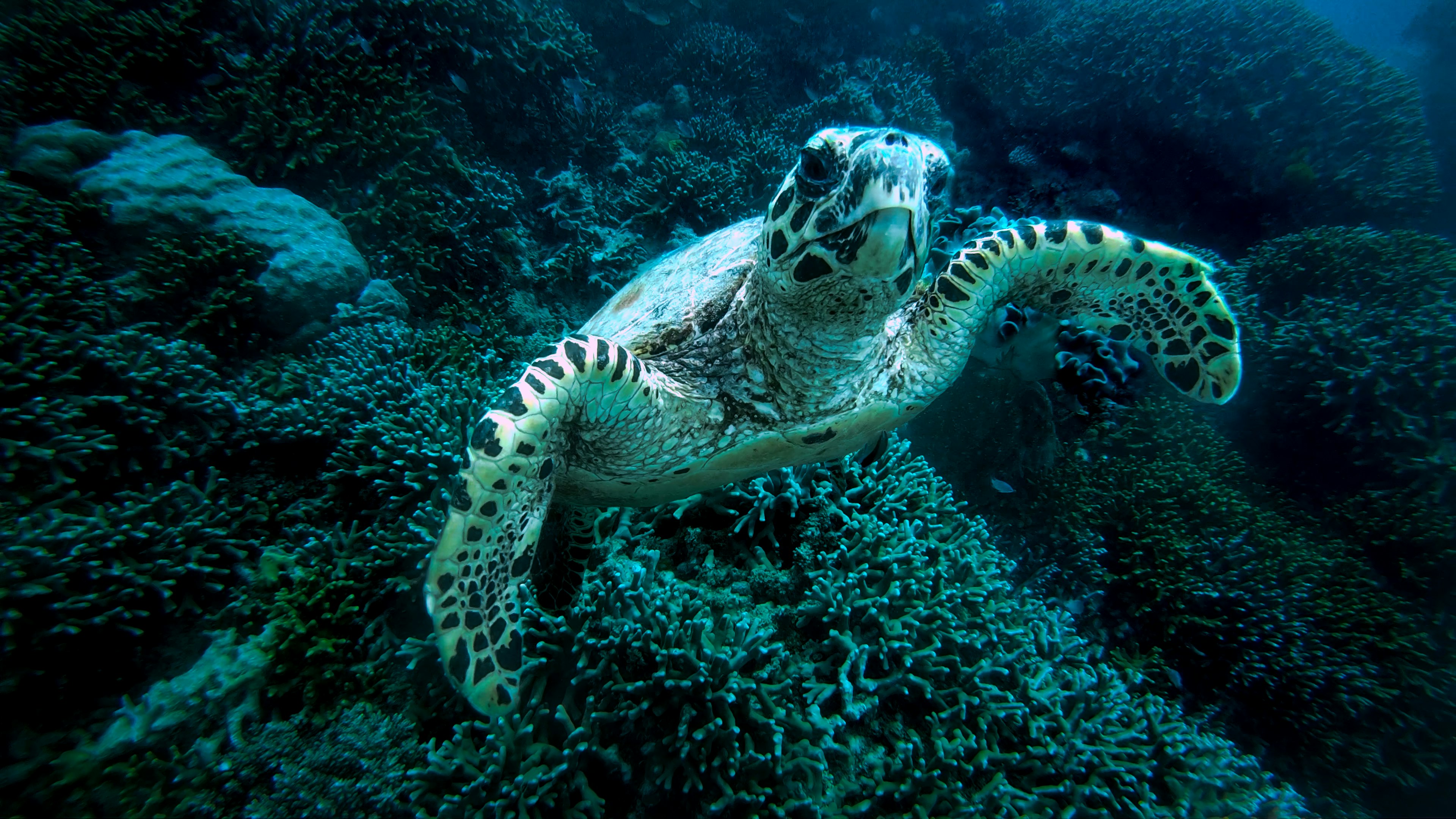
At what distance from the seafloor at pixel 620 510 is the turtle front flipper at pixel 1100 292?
2.38ft

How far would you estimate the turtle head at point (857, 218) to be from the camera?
149cm

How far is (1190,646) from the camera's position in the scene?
3203 millimetres

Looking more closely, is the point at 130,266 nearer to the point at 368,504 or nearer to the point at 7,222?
the point at 7,222

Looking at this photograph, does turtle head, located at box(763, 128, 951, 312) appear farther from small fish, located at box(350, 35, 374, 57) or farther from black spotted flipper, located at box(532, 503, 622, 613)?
small fish, located at box(350, 35, 374, 57)

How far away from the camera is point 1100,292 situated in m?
2.90

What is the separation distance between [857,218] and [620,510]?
205 centimetres

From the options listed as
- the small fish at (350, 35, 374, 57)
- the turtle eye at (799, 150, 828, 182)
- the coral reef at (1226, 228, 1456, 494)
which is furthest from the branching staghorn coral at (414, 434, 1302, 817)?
the small fish at (350, 35, 374, 57)

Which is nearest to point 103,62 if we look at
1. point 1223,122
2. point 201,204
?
point 201,204

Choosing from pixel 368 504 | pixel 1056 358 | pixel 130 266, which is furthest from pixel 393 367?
pixel 1056 358

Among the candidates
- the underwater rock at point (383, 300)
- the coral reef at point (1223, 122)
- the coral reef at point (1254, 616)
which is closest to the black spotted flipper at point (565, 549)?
the underwater rock at point (383, 300)

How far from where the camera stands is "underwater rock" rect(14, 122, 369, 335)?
350 cm

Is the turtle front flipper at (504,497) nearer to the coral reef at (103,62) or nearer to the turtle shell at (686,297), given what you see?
the turtle shell at (686,297)

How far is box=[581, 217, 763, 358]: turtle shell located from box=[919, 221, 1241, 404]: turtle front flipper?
1028mm

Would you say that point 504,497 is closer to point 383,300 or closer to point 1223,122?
point 383,300
